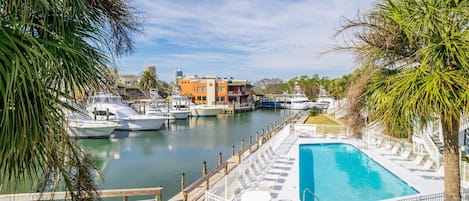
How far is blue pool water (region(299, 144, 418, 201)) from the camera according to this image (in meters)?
9.84

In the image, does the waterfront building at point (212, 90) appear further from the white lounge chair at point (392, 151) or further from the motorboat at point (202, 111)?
the white lounge chair at point (392, 151)

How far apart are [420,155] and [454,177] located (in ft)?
29.8

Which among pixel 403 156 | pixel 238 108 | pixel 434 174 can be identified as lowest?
pixel 434 174

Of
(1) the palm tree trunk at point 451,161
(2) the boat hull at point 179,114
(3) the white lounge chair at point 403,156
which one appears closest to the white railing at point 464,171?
(3) the white lounge chair at point 403,156

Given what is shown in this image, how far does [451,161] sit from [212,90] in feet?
184

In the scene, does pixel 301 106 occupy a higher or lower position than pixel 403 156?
higher

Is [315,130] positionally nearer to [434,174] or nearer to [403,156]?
[403,156]

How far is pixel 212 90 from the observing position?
59688 mm

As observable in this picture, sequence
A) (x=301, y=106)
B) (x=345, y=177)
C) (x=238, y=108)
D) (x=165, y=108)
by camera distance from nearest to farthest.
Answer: (x=345, y=177) → (x=165, y=108) → (x=238, y=108) → (x=301, y=106)

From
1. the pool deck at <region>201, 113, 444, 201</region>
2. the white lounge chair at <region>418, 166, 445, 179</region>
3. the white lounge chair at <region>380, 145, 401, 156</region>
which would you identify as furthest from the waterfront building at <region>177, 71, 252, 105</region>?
the white lounge chair at <region>418, 166, 445, 179</region>

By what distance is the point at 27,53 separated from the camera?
1.23m

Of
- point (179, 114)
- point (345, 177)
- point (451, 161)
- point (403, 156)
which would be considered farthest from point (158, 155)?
point (179, 114)

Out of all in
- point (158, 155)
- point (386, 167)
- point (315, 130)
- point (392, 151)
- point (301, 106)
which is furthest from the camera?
point (301, 106)

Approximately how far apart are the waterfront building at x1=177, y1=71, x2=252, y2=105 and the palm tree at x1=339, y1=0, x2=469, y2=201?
55.0 meters
